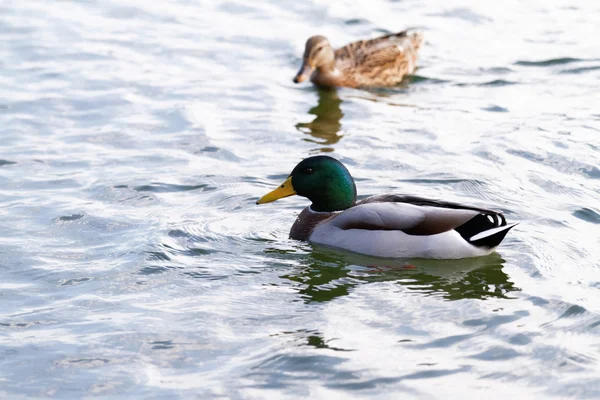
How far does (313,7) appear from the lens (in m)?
17.0

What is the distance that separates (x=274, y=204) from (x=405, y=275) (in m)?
2.11

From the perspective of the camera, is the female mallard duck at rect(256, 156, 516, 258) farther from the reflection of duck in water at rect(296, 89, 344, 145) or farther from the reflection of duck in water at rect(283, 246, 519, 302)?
the reflection of duck in water at rect(296, 89, 344, 145)

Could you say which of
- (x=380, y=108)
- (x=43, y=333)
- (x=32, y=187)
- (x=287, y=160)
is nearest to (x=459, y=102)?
(x=380, y=108)

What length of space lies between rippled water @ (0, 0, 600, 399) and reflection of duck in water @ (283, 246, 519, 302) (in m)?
0.02

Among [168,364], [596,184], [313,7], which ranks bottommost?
[168,364]

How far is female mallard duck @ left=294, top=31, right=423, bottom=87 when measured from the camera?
13797 mm

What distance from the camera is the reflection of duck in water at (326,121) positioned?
12.0m

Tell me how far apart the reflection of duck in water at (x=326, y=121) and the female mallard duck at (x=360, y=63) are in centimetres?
25

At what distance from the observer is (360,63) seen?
1408 centimetres

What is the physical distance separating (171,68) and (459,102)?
153 inches

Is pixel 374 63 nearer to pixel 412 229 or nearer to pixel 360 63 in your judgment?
pixel 360 63

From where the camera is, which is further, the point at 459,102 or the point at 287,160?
the point at 459,102

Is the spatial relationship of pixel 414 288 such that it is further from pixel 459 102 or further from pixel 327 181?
pixel 459 102

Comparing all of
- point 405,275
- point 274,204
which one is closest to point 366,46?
point 274,204
